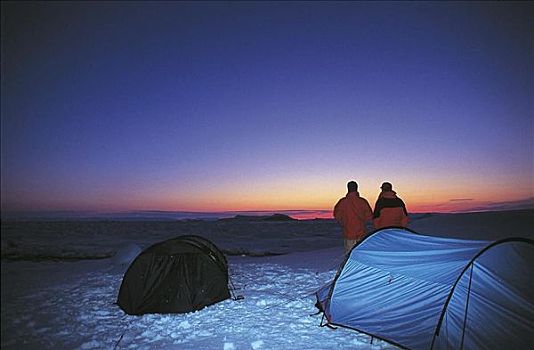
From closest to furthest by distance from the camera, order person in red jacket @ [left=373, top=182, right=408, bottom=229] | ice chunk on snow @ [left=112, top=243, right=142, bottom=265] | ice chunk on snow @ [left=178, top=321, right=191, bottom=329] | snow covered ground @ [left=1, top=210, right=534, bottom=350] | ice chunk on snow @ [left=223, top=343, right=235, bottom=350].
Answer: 1. snow covered ground @ [left=1, top=210, right=534, bottom=350]
2. ice chunk on snow @ [left=223, top=343, right=235, bottom=350]
3. ice chunk on snow @ [left=178, top=321, right=191, bottom=329]
4. person in red jacket @ [left=373, top=182, right=408, bottom=229]
5. ice chunk on snow @ [left=112, top=243, right=142, bottom=265]

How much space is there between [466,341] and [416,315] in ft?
2.11

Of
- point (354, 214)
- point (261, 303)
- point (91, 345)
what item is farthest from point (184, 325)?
point (354, 214)

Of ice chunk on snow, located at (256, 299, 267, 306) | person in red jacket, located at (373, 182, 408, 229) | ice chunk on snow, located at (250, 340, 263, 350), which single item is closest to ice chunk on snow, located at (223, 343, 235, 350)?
ice chunk on snow, located at (250, 340, 263, 350)

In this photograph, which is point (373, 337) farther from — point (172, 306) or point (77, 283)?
point (77, 283)

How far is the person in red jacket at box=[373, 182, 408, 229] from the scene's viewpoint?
854cm

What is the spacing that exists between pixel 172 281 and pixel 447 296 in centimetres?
489

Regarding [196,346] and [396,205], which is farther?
[396,205]

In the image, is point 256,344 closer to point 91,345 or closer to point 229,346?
point 229,346

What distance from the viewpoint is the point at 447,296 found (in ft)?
15.4

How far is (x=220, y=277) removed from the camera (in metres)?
7.71

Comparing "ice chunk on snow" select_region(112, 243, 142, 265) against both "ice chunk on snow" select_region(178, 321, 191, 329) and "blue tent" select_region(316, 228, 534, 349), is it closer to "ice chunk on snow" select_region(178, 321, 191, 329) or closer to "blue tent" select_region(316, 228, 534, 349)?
"ice chunk on snow" select_region(178, 321, 191, 329)

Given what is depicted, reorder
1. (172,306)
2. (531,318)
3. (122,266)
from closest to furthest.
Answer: (531,318) < (172,306) < (122,266)

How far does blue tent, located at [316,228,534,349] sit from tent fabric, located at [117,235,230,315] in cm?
282

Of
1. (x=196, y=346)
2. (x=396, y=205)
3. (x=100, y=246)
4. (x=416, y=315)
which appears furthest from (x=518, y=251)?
(x=100, y=246)
